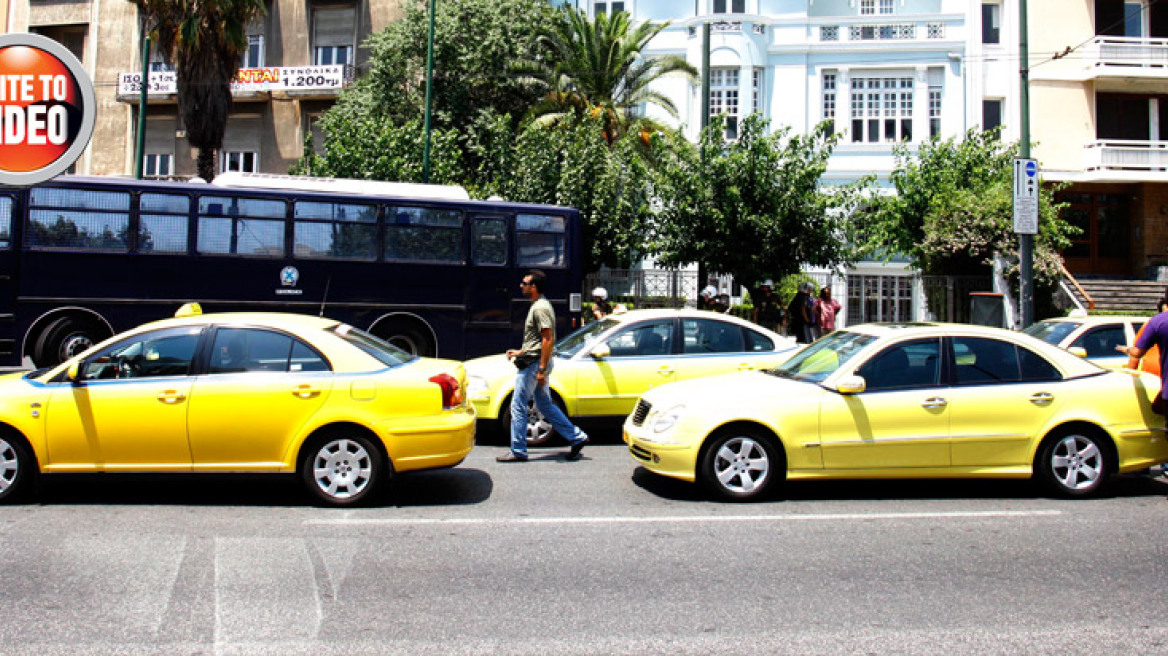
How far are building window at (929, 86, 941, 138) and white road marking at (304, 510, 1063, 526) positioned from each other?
25.6 m

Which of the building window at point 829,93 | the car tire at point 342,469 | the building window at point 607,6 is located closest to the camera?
the car tire at point 342,469

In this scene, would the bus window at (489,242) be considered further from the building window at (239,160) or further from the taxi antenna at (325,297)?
the building window at (239,160)

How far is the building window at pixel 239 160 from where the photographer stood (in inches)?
1345

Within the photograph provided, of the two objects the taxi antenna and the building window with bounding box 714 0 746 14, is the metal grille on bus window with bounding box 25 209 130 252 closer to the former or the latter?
the taxi antenna

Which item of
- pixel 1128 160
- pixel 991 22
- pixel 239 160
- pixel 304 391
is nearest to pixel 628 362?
pixel 304 391

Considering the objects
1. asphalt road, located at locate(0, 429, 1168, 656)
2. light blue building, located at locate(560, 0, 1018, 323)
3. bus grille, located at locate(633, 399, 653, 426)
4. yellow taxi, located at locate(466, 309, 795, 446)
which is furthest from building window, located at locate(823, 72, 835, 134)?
bus grille, located at locate(633, 399, 653, 426)

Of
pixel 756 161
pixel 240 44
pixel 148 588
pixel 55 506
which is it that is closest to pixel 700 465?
pixel 148 588

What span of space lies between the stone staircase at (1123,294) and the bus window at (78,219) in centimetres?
2301

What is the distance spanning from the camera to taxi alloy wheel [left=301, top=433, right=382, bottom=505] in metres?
7.11

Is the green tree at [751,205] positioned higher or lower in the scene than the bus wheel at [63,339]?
higher

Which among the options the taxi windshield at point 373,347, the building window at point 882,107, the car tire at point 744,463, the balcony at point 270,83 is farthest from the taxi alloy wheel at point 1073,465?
the balcony at point 270,83

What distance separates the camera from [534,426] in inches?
404

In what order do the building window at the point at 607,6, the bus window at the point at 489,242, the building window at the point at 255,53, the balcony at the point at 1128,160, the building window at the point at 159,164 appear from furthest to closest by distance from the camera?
1. the building window at the point at 159,164
2. the building window at the point at 255,53
3. the building window at the point at 607,6
4. the balcony at the point at 1128,160
5. the bus window at the point at 489,242

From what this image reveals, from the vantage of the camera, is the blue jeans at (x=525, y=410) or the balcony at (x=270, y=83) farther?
the balcony at (x=270, y=83)
